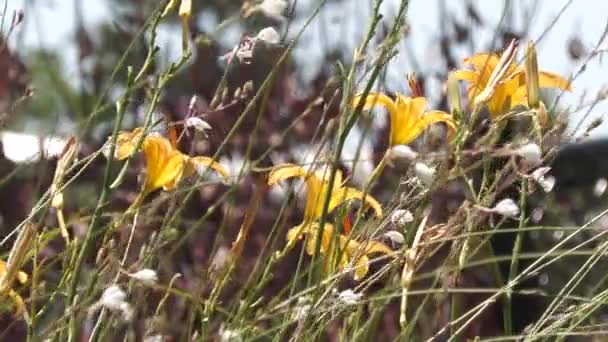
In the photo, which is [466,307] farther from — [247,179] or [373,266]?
[373,266]

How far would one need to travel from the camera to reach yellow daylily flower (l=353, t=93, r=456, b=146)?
1.29 m

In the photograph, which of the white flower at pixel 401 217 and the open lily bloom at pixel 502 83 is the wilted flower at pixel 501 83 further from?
the white flower at pixel 401 217

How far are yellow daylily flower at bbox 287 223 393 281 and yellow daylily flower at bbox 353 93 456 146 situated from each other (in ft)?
0.36

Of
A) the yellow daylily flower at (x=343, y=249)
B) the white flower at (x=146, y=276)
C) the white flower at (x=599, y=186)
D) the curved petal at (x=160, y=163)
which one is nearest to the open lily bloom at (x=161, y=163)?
the curved petal at (x=160, y=163)

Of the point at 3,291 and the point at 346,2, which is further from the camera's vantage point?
the point at 346,2

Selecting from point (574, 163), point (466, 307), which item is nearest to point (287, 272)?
point (466, 307)

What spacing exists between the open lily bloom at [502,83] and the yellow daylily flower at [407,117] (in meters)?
0.05

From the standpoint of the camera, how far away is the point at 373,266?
5.62 ft

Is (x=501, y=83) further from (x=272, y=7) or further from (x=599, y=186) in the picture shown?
(x=599, y=186)

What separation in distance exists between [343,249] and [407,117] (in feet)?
0.48

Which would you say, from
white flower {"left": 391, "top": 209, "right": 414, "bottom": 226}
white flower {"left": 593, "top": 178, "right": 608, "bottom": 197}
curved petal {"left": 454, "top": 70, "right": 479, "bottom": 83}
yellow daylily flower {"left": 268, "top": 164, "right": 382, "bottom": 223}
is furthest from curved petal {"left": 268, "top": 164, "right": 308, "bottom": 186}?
white flower {"left": 593, "top": 178, "right": 608, "bottom": 197}

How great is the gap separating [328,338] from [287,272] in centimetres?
20

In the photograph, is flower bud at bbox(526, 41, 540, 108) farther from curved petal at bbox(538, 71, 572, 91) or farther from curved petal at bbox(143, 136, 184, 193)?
curved petal at bbox(143, 136, 184, 193)

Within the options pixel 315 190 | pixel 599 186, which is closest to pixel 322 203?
pixel 315 190
